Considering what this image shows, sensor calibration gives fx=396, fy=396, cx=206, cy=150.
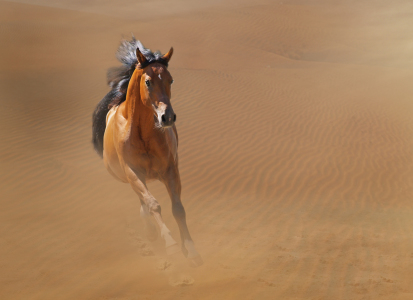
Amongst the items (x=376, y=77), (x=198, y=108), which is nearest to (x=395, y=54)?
(x=376, y=77)

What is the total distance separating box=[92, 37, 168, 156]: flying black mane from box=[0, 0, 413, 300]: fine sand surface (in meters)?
1.68

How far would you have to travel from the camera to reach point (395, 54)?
78.6ft

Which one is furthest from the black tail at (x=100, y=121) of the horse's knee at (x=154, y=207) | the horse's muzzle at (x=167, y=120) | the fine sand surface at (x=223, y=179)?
the horse's muzzle at (x=167, y=120)

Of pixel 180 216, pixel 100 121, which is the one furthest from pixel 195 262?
pixel 100 121

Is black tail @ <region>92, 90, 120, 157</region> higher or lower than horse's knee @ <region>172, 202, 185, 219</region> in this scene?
higher

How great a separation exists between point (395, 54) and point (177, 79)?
51.1 ft

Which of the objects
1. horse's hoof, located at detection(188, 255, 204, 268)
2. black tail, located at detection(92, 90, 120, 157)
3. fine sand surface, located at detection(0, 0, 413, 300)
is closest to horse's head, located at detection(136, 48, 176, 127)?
horse's hoof, located at detection(188, 255, 204, 268)

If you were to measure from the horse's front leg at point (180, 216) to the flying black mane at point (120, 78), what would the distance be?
1.22m

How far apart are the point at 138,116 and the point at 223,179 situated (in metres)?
5.04

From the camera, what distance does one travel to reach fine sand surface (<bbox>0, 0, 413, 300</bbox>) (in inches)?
193

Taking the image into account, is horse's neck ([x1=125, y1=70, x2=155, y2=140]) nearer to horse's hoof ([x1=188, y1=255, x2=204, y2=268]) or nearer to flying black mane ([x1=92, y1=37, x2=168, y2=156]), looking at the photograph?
flying black mane ([x1=92, y1=37, x2=168, y2=156])

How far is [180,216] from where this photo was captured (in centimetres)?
422

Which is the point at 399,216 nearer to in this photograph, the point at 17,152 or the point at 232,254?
the point at 232,254

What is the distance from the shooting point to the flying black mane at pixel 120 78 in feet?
15.6
